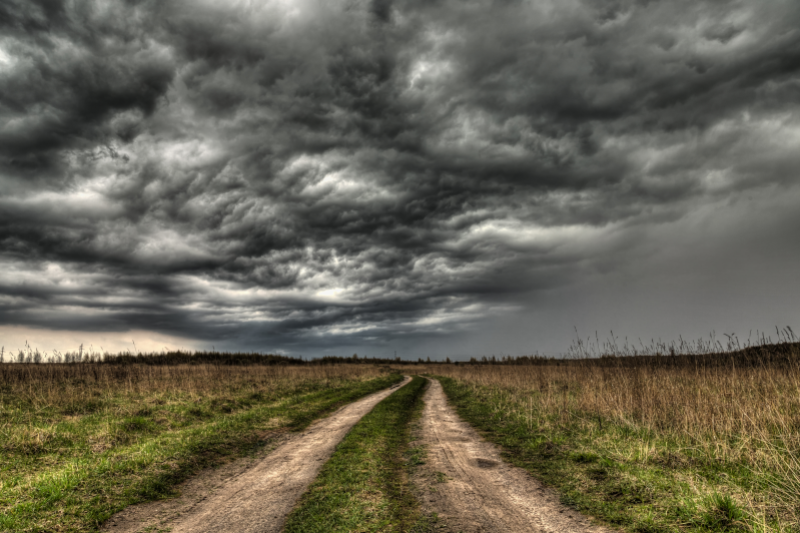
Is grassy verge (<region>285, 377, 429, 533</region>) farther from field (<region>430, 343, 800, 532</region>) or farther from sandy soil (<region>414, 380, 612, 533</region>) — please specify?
field (<region>430, 343, 800, 532</region>)

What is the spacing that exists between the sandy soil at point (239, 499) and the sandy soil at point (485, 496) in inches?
104

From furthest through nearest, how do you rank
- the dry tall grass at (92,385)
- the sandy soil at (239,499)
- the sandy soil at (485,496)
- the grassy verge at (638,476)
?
the dry tall grass at (92,385)
the sandy soil at (239,499)
the sandy soil at (485,496)
the grassy verge at (638,476)

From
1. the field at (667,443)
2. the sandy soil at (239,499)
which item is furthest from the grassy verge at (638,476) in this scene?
the sandy soil at (239,499)

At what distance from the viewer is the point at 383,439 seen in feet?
40.4

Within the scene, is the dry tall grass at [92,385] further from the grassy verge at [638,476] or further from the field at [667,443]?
the grassy verge at [638,476]

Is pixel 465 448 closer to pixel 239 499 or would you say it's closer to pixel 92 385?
pixel 239 499

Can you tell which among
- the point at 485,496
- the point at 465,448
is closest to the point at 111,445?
the point at 465,448

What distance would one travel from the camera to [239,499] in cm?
743

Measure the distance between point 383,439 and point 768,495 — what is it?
9.07 m

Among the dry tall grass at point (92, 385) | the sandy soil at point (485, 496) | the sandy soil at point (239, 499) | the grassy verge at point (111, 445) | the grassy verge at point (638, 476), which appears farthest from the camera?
the dry tall grass at point (92, 385)

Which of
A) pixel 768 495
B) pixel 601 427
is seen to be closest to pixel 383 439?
pixel 601 427

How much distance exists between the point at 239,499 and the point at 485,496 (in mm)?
4692

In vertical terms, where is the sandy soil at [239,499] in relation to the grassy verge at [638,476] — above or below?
below

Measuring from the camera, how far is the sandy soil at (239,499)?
20.6 ft
